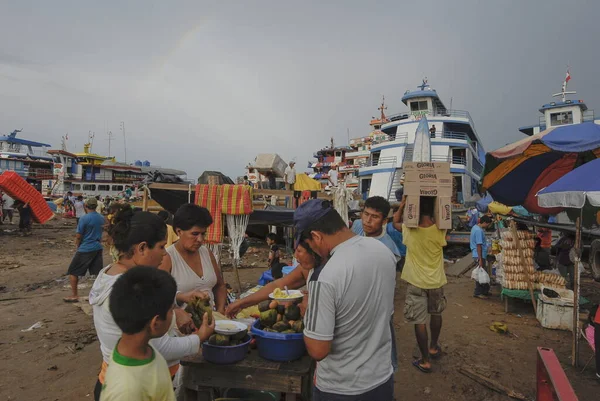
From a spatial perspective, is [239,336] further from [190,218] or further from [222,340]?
[190,218]

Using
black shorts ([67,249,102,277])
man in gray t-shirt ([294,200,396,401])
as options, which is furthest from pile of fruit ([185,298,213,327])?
black shorts ([67,249,102,277])

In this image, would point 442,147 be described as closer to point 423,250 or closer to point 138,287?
point 423,250

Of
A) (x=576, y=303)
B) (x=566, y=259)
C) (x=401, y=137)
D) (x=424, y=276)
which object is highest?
(x=401, y=137)

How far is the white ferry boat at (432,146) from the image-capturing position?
83.6 feet

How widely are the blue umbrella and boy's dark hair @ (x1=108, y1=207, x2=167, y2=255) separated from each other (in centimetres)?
441

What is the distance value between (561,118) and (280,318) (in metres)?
39.2

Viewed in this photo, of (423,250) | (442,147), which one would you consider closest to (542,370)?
(423,250)

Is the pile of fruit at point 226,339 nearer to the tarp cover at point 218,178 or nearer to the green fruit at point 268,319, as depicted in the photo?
the green fruit at point 268,319

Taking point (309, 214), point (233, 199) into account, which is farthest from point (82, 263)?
point (309, 214)

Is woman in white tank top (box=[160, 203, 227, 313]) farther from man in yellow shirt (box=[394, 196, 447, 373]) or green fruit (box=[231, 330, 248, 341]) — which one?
man in yellow shirt (box=[394, 196, 447, 373])

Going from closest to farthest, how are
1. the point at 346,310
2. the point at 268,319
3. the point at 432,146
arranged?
the point at 346,310 < the point at 268,319 < the point at 432,146

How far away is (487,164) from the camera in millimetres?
6848

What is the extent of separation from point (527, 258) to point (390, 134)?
2447 centimetres

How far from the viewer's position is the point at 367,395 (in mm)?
1932
